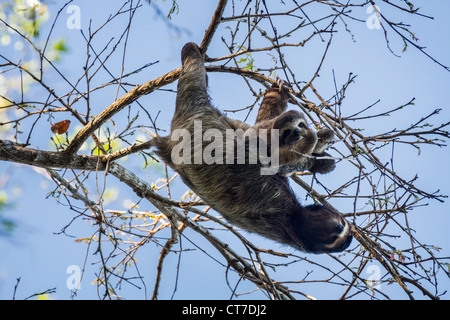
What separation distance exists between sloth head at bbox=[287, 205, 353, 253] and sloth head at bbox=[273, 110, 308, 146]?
112 centimetres

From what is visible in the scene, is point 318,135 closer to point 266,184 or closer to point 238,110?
point 266,184

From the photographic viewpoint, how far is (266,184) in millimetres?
6164

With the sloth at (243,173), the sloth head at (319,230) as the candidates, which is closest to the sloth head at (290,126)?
the sloth at (243,173)

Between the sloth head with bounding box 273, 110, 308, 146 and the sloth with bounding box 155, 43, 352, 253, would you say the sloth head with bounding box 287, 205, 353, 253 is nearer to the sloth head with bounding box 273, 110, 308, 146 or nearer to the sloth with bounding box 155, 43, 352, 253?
the sloth with bounding box 155, 43, 352, 253

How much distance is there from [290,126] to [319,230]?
154cm

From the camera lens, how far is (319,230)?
589 cm

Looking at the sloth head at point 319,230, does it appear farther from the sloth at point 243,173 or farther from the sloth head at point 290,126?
the sloth head at point 290,126

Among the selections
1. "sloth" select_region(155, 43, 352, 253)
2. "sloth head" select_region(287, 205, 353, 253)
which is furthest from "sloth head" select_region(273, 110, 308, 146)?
"sloth head" select_region(287, 205, 353, 253)

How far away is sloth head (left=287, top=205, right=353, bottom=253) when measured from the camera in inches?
226

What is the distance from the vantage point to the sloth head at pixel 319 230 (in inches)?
226

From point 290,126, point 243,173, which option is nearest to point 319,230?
point 243,173
